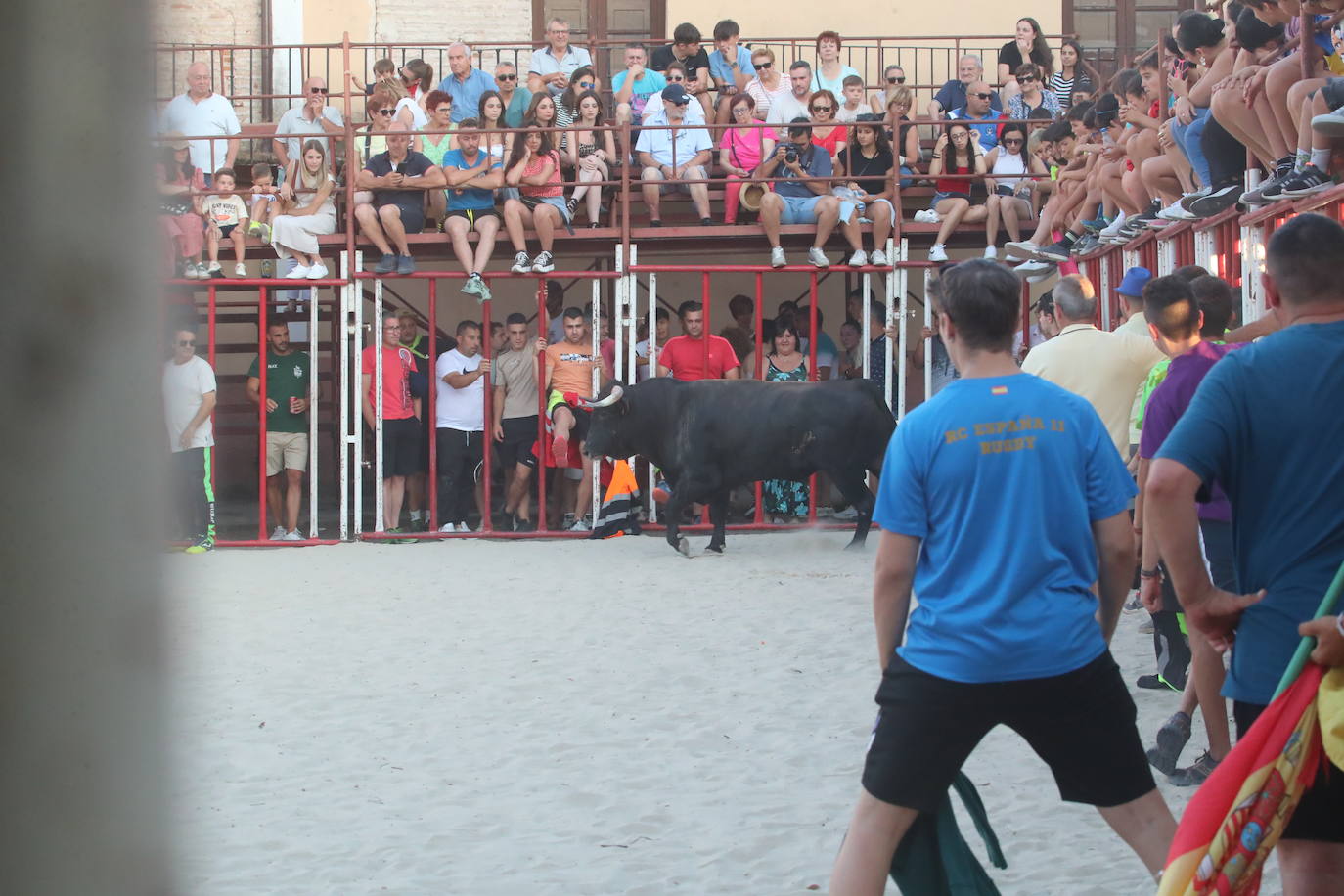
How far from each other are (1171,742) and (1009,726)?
7.20 feet

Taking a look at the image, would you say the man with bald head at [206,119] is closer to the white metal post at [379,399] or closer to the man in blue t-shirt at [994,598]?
the white metal post at [379,399]

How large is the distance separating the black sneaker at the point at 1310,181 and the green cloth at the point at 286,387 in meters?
8.43

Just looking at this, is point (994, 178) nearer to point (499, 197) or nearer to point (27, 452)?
point (499, 197)

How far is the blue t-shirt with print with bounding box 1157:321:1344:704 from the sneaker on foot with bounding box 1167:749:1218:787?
1.99 m

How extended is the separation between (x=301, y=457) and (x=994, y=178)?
21.4 feet

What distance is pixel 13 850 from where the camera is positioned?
75cm

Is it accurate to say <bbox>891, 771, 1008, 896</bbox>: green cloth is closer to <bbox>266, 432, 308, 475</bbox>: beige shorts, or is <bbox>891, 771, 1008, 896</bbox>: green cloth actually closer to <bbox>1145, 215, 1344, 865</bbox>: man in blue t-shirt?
<bbox>1145, 215, 1344, 865</bbox>: man in blue t-shirt

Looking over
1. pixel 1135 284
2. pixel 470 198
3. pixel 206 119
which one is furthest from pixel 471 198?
pixel 1135 284

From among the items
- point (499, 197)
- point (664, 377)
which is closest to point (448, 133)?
point (499, 197)

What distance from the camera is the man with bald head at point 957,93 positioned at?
1408 centimetres

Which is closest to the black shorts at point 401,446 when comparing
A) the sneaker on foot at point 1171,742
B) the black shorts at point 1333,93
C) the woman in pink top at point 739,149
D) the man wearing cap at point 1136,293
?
the woman in pink top at point 739,149

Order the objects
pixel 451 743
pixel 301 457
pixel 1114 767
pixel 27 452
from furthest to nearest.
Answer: pixel 301 457 < pixel 451 743 < pixel 1114 767 < pixel 27 452

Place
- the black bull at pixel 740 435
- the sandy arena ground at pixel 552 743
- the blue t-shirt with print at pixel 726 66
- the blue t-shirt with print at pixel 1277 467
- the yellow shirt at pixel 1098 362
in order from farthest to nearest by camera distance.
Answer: the blue t-shirt with print at pixel 726 66, the black bull at pixel 740 435, the yellow shirt at pixel 1098 362, the sandy arena ground at pixel 552 743, the blue t-shirt with print at pixel 1277 467

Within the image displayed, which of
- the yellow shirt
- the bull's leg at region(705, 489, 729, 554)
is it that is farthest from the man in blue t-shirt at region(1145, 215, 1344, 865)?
the bull's leg at region(705, 489, 729, 554)
